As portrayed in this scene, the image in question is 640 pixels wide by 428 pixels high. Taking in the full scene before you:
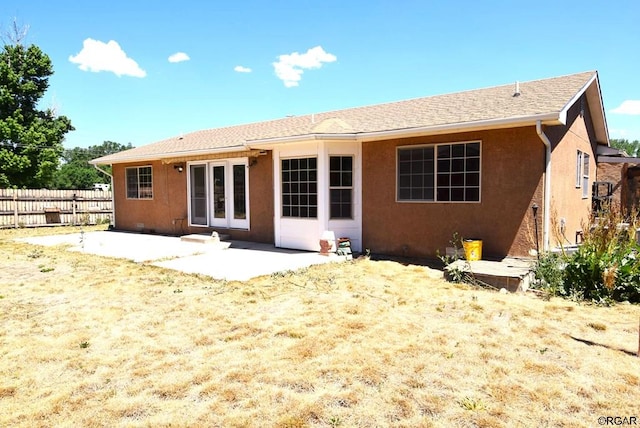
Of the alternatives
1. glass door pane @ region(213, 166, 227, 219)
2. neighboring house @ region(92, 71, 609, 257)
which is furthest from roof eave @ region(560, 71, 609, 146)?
glass door pane @ region(213, 166, 227, 219)

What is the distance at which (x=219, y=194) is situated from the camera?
12609mm

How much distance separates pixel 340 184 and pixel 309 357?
6.47 meters

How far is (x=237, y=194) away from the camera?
12094 millimetres

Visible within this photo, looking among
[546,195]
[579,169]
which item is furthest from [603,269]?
[579,169]

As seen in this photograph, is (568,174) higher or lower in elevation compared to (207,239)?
higher

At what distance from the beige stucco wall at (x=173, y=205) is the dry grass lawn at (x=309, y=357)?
4.89 metres

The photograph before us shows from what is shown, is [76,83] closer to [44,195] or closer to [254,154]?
[44,195]

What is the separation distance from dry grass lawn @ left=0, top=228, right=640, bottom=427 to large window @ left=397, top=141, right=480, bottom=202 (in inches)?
107

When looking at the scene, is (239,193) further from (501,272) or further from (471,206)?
(501,272)

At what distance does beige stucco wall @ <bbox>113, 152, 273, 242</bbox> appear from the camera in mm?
11328

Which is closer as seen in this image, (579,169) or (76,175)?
(579,169)

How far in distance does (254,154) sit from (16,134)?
22.1 meters

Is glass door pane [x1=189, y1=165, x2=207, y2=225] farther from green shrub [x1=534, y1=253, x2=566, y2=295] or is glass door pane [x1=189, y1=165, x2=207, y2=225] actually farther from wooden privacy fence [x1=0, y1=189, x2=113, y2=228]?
green shrub [x1=534, y1=253, x2=566, y2=295]

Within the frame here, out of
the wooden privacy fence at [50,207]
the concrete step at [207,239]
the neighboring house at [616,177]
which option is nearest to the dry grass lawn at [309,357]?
the concrete step at [207,239]
